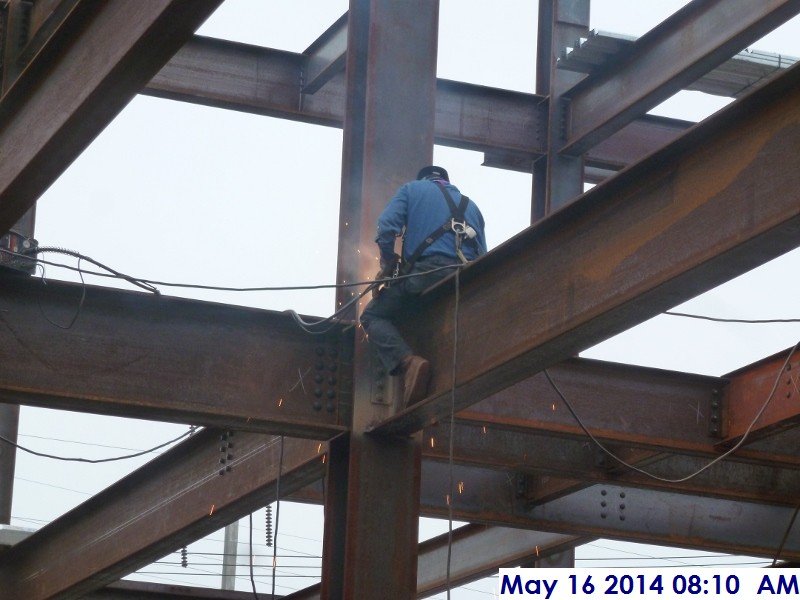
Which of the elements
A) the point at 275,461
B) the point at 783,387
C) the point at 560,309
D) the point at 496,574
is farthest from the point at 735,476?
the point at 560,309

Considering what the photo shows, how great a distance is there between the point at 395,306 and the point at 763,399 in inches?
102

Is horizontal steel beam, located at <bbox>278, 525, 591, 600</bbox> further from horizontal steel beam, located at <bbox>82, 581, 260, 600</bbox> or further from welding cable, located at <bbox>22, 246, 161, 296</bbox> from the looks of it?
welding cable, located at <bbox>22, 246, 161, 296</bbox>

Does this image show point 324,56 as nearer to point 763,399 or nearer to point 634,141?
point 634,141

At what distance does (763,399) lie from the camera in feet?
30.7

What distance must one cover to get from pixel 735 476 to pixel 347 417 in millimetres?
3887

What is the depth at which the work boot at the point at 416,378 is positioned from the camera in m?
7.89

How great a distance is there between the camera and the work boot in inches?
311

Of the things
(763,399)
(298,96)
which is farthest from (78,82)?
(298,96)

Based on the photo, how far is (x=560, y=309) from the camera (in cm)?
705

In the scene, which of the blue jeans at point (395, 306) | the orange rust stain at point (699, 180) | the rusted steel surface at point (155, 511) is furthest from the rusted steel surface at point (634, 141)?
the orange rust stain at point (699, 180)

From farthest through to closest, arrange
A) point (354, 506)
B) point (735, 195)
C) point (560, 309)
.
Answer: point (354, 506) → point (560, 309) → point (735, 195)

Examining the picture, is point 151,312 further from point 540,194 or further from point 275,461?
point 540,194

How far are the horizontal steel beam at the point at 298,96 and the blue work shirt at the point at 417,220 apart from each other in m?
3.96

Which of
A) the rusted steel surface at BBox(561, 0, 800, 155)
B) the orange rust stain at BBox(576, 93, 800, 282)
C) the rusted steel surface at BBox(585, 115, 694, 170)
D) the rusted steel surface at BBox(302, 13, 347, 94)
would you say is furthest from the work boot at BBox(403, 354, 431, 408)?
the rusted steel surface at BBox(585, 115, 694, 170)
